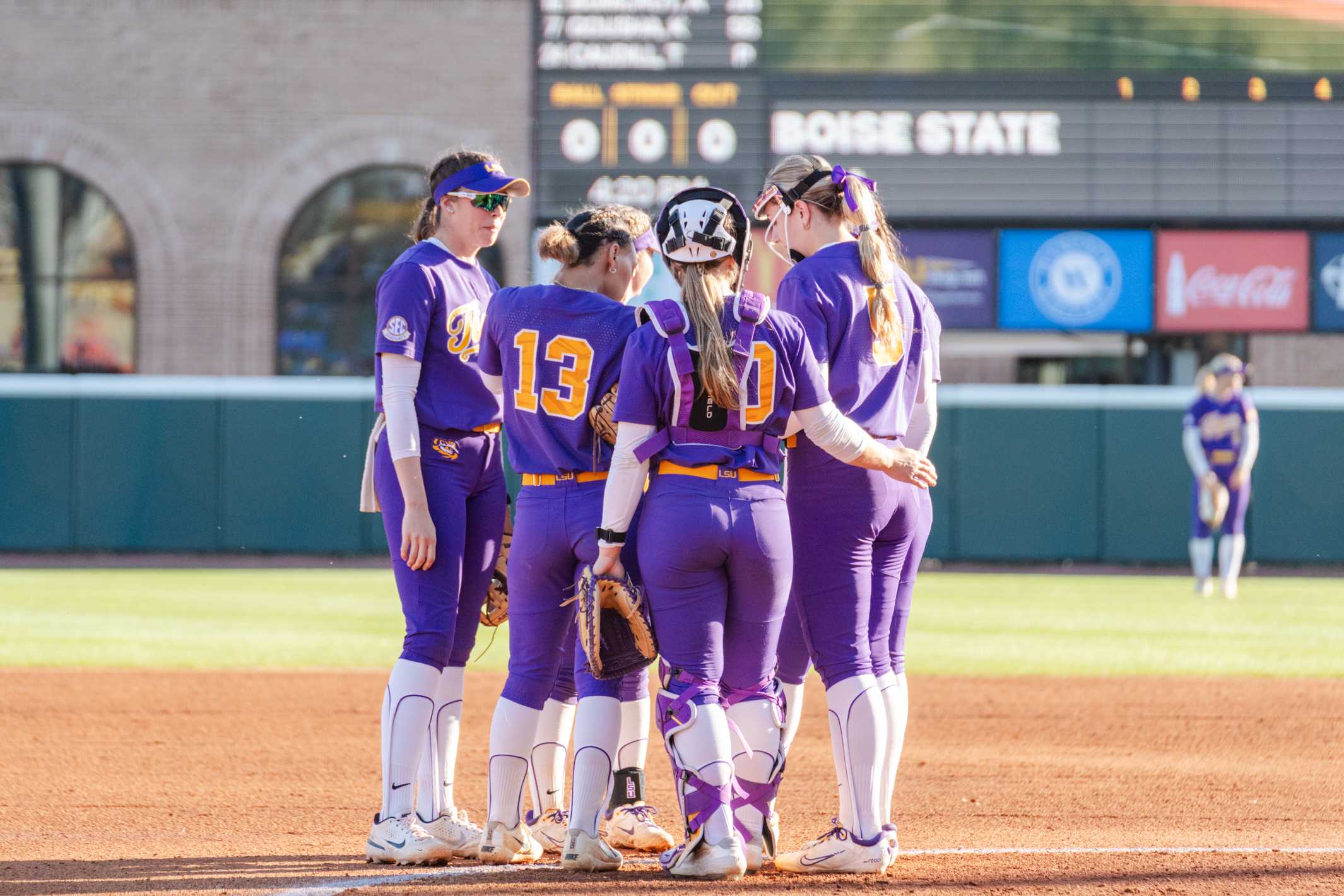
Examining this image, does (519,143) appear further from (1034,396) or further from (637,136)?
(1034,396)

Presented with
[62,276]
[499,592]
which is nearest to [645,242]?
[499,592]

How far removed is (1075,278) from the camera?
18391mm

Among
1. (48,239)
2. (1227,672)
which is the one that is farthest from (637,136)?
(1227,672)

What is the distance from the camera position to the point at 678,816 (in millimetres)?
5422

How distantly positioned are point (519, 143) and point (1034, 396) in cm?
686

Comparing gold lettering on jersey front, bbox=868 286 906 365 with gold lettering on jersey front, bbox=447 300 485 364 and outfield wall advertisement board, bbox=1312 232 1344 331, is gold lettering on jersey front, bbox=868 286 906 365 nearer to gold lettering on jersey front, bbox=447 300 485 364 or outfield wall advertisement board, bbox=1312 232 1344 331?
gold lettering on jersey front, bbox=447 300 485 364

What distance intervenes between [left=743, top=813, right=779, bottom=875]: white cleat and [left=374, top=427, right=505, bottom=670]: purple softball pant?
3.28 ft

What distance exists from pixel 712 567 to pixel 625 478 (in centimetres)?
32

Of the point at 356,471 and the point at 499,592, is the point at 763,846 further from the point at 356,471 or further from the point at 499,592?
the point at 356,471

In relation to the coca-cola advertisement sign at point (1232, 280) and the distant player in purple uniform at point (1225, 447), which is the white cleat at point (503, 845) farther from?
the coca-cola advertisement sign at point (1232, 280)

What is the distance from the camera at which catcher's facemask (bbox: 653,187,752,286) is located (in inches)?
167

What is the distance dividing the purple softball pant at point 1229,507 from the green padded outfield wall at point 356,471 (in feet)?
11.0

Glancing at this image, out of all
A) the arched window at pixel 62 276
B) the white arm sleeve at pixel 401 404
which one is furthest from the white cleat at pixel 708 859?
the arched window at pixel 62 276

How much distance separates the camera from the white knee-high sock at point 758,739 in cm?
433
